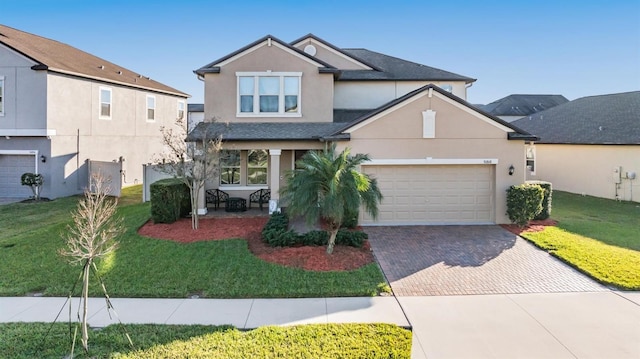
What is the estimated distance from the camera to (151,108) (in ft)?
88.5

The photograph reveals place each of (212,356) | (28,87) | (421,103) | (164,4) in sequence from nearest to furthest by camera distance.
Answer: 1. (212,356)
2. (421,103)
3. (164,4)
4. (28,87)

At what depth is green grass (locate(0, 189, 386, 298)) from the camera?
832 centimetres

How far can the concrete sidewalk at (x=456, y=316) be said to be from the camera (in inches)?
238

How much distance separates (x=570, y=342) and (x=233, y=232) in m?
9.48

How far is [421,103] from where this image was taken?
14.0 meters

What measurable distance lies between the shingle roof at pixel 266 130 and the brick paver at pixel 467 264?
15.4 ft

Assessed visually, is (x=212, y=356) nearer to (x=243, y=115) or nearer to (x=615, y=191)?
(x=243, y=115)

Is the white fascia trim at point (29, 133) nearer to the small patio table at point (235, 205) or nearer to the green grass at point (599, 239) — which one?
the small patio table at point (235, 205)

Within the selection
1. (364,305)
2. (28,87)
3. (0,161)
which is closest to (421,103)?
(364,305)

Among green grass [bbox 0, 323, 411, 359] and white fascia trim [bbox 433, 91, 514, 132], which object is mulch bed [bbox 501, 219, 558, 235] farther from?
green grass [bbox 0, 323, 411, 359]

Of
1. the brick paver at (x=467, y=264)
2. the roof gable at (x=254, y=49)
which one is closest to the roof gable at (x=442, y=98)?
the roof gable at (x=254, y=49)

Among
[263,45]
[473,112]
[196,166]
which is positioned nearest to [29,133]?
[196,166]

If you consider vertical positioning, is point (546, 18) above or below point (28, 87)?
above

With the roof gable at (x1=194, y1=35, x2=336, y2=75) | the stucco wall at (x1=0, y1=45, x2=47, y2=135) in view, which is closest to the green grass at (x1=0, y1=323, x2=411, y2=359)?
the roof gable at (x1=194, y1=35, x2=336, y2=75)
